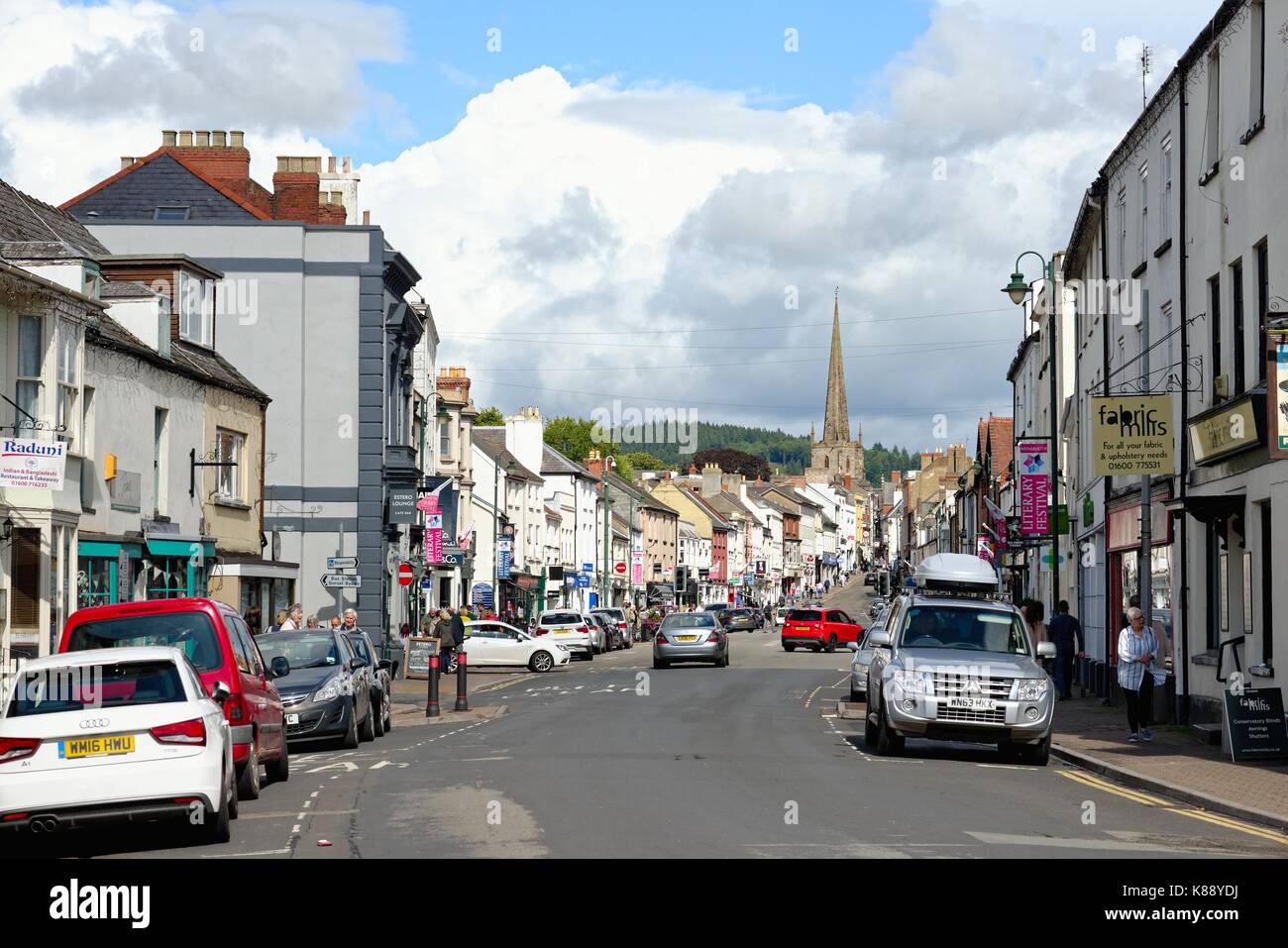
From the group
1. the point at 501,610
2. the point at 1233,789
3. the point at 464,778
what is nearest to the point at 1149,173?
the point at 1233,789

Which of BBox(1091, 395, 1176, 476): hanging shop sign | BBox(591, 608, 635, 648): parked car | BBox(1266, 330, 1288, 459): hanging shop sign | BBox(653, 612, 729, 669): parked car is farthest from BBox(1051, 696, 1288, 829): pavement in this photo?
BBox(591, 608, 635, 648): parked car

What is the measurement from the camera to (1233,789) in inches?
650

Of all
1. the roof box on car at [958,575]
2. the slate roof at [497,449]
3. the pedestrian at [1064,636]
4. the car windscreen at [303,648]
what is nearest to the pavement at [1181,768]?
the roof box on car at [958,575]

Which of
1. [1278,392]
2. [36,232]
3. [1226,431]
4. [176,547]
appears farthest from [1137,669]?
[36,232]

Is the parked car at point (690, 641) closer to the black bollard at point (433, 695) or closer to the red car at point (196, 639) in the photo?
the black bollard at point (433, 695)

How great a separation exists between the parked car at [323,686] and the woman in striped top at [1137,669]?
10.2 meters

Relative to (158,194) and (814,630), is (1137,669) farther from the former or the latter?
(814,630)

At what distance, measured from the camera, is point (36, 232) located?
1163 inches

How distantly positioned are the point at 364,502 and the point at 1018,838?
1364 inches

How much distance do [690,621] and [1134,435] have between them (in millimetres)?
26348

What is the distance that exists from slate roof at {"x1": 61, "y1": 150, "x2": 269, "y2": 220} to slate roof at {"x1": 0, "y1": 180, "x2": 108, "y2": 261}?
11408 mm

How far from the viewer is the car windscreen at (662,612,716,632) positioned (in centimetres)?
4919

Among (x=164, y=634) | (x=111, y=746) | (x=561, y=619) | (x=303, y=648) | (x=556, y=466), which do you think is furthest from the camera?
(x=556, y=466)
